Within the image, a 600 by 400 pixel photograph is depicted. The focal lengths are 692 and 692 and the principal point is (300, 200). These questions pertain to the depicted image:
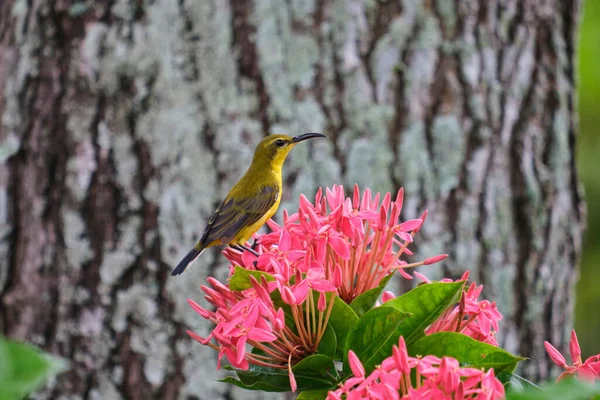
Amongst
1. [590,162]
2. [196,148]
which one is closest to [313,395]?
[196,148]

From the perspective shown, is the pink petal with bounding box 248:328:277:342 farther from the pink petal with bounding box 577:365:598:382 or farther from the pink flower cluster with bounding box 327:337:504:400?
the pink petal with bounding box 577:365:598:382

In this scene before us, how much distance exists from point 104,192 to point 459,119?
1.47 meters

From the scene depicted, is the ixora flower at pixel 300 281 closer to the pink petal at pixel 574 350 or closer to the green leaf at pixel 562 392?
the pink petal at pixel 574 350

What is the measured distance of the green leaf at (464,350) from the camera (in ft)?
3.13

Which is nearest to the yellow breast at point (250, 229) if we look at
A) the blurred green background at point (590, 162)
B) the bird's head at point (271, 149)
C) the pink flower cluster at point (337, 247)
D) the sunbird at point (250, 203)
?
the sunbird at point (250, 203)

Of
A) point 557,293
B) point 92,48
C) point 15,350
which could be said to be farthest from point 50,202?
point 15,350

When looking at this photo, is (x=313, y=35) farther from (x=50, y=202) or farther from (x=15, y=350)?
(x=15, y=350)

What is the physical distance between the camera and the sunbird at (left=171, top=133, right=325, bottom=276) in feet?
6.91

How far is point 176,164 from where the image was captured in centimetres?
273

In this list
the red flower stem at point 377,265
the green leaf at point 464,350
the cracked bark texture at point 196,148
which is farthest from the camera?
A: the cracked bark texture at point 196,148

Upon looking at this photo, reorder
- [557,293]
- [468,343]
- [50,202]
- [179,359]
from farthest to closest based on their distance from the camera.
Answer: [557,293] < [50,202] < [179,359] < [468,343]

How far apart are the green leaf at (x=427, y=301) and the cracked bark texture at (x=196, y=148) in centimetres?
170

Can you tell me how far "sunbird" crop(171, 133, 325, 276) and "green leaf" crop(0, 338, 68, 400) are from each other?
4.83ft

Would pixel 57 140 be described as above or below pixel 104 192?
above
